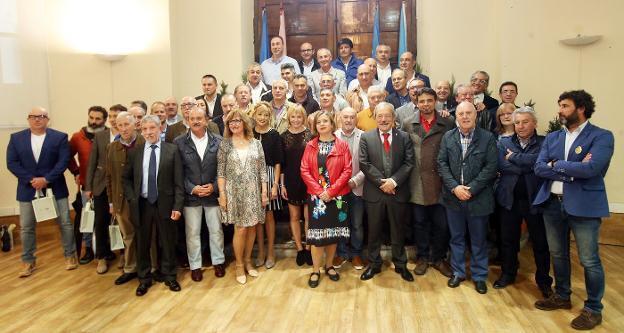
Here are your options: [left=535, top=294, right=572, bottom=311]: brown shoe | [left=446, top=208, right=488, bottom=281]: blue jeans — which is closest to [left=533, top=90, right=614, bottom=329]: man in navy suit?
[left=535, top=294, right=572, bottom=311]: brown shoe

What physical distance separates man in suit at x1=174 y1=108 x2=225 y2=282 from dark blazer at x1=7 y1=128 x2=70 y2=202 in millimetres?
1420

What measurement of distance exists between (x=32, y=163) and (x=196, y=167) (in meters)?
1.82

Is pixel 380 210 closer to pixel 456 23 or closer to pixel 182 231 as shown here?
pixel 182 231

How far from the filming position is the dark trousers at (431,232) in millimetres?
3957

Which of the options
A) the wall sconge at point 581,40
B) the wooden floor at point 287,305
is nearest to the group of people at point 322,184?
the wooden floor at point 287,305

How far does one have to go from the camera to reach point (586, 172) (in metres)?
2.81

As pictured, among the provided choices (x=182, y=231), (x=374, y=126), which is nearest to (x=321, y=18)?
(x=374, y=126)

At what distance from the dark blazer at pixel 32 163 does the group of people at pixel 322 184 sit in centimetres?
1

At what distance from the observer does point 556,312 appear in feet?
10.6

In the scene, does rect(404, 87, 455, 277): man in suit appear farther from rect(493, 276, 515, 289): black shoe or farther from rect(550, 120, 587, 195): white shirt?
rect(550, 120, 587, 195): white shirt

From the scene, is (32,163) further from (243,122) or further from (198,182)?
(243,122)

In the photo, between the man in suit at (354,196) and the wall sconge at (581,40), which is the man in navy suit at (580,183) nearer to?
the man in suit at (354,196)

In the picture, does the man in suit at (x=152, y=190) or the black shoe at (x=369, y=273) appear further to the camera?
the black shoe at (x=369, y=273)

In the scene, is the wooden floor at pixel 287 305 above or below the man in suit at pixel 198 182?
below
